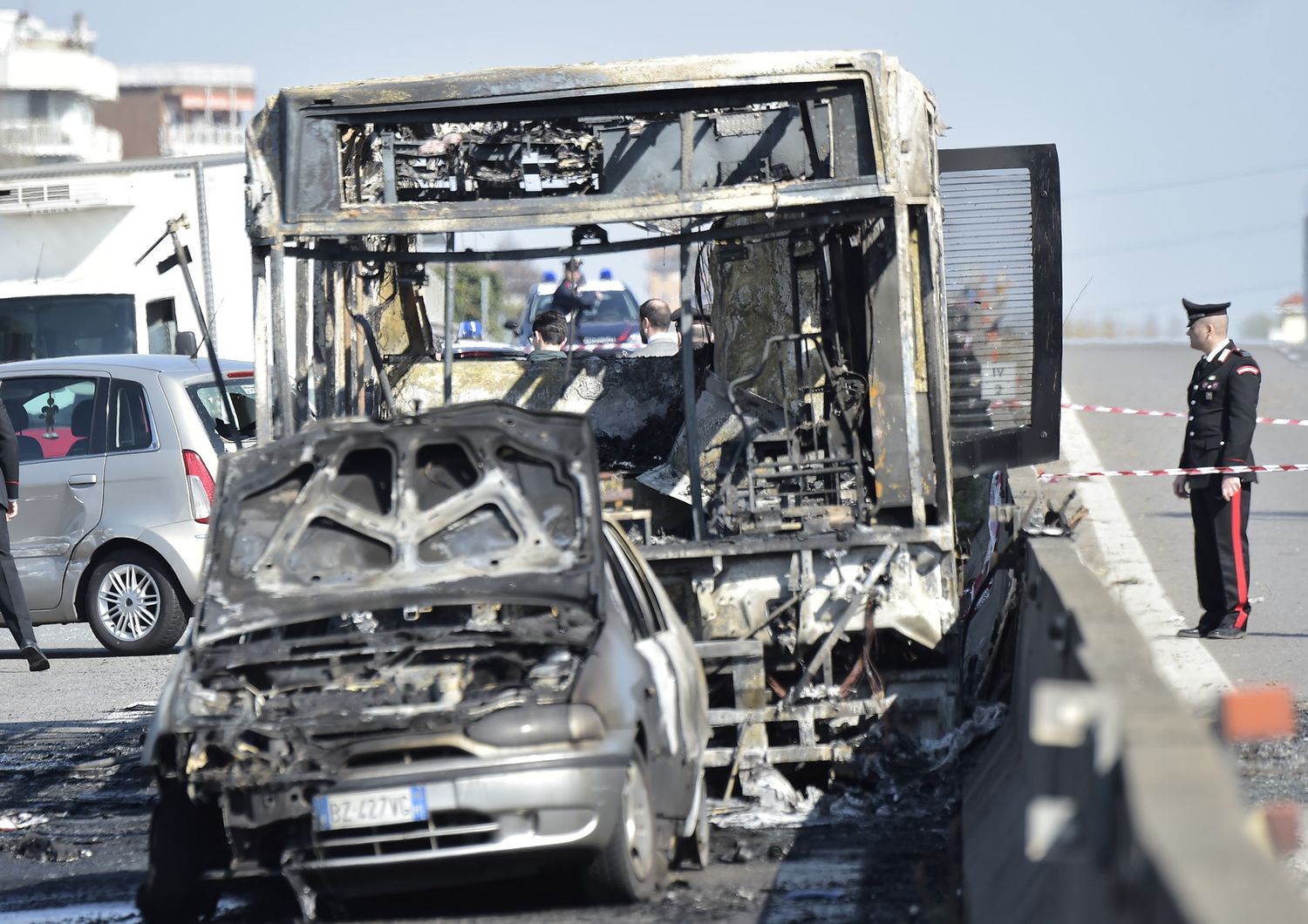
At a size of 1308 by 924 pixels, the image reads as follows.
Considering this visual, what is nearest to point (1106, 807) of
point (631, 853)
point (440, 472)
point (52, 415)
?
point (631, 853)

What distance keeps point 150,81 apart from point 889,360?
10595cm

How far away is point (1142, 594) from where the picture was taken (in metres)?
12.7

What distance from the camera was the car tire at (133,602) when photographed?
1197 cm

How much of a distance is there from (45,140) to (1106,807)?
84161 millimetres

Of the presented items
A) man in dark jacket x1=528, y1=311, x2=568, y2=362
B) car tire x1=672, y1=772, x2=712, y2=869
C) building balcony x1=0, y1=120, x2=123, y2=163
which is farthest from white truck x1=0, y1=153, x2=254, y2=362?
building balcony x1=0, y1=120, x2=123, y2=163

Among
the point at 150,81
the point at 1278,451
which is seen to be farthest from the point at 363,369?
the point at 150,81

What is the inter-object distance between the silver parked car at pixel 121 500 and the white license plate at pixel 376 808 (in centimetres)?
647

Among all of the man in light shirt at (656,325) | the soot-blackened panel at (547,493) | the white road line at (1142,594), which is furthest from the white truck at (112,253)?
the soot-blackened panel at (547,493)

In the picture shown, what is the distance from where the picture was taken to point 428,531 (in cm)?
655

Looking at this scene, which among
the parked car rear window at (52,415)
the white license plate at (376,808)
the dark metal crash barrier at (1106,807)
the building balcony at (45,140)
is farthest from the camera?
the building balcony at (45,140)

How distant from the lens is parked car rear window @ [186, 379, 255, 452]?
39.7 ft

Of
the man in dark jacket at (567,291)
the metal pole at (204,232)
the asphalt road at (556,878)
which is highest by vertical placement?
the metal pole at (204,232)

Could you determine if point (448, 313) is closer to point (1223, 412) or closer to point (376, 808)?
point (376, 808)

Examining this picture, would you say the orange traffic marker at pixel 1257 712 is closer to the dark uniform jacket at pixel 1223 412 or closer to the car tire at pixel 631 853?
the car tire at pixel 631 853
